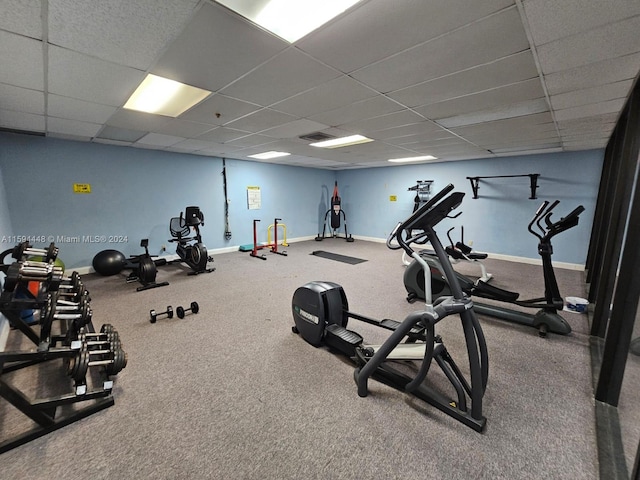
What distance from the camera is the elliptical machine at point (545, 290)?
8.92 feet

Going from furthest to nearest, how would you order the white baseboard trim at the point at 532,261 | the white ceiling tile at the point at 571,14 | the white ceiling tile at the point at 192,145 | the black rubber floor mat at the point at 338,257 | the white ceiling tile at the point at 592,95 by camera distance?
the black rubber floor mat at the point at 338,257, the white baseboard trim at the point at 532,261, the white ceiling tile at the point at 192,145, the white ceiling tile at the point at 592,95, the white ceiling tile at the point at 571,14

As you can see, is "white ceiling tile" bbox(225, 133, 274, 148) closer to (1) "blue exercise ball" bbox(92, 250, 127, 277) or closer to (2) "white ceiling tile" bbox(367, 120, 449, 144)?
(2) "white ceiling tile" bbox(367, 120, 449, 144)

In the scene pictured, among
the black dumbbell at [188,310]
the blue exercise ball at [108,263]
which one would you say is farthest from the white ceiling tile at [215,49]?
the blue exercise ball at [108,263]

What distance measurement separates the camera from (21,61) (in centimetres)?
180

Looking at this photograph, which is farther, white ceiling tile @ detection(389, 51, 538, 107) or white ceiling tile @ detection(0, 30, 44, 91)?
white ceiling tile @ detection(389, 51, 538, 107)

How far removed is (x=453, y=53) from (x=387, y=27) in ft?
1.80

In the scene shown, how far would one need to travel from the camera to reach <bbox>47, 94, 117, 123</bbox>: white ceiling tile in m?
2.58

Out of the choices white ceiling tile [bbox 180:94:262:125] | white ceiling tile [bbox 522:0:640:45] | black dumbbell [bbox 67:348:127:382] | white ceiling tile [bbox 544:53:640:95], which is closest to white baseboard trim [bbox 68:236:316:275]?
white ceiling tile [bbox 180:94:262:125]

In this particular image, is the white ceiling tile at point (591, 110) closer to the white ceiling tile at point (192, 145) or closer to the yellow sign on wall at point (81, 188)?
the white ceiling tile at point (192, 145)

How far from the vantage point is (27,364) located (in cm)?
218

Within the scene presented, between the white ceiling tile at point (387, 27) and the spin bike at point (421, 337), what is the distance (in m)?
0.87

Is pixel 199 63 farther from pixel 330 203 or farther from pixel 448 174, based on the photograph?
pixel 330 203

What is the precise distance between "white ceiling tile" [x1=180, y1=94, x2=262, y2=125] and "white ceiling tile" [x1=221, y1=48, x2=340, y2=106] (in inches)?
6.9

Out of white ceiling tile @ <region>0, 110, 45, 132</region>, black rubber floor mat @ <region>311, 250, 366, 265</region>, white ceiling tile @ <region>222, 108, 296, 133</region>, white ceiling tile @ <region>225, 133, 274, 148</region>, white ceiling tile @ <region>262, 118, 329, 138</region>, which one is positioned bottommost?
black rubber floor mat @ <region>311, 250, 366, 265</region>
